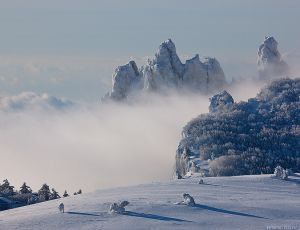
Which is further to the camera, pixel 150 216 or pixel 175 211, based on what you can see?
pixel 175 211

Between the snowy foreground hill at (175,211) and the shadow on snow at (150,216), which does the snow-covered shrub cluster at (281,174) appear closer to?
the snowy foreground hill at (175,211)

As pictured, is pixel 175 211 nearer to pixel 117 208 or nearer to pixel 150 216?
pixel 150 216

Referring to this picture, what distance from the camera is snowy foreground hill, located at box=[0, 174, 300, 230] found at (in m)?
102

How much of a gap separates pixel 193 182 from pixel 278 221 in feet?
145

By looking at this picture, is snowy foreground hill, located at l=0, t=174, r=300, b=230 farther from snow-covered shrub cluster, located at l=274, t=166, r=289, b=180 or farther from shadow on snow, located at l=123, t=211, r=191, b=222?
snow-covered shrub cluster, located at l=274, t=166, r=289, b=180

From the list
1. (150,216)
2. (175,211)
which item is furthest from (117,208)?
(175,211)

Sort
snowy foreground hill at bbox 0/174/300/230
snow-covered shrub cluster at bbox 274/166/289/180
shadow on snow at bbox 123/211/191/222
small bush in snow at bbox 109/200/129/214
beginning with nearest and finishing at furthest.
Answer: snowy foreground hill at bbox 0/174/300/230 → shadow on snow at bbox 123/211/191/222 → small bush in snow at bbox 109/200/129/214 → snow-covered shrub cluster at bbox 274/166/289/180

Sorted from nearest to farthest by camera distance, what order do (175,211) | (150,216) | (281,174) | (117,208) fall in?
(150,216) < (175,211) < (117,208) < (281,174)

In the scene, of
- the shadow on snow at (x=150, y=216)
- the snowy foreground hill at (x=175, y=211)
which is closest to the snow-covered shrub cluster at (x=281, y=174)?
the snowy foreground hill at (x=175, y=211)

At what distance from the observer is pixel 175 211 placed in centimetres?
10888

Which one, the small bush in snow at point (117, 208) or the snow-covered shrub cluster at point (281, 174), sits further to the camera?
the snow-covered shrub cluster at point (281, 174)

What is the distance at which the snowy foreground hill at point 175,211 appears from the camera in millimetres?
102250

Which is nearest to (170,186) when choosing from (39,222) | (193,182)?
(193,182)

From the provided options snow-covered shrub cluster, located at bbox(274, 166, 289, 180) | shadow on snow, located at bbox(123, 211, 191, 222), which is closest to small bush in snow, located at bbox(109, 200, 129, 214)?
shadow on snow, located at bbox(123, 211, 191, 222)
